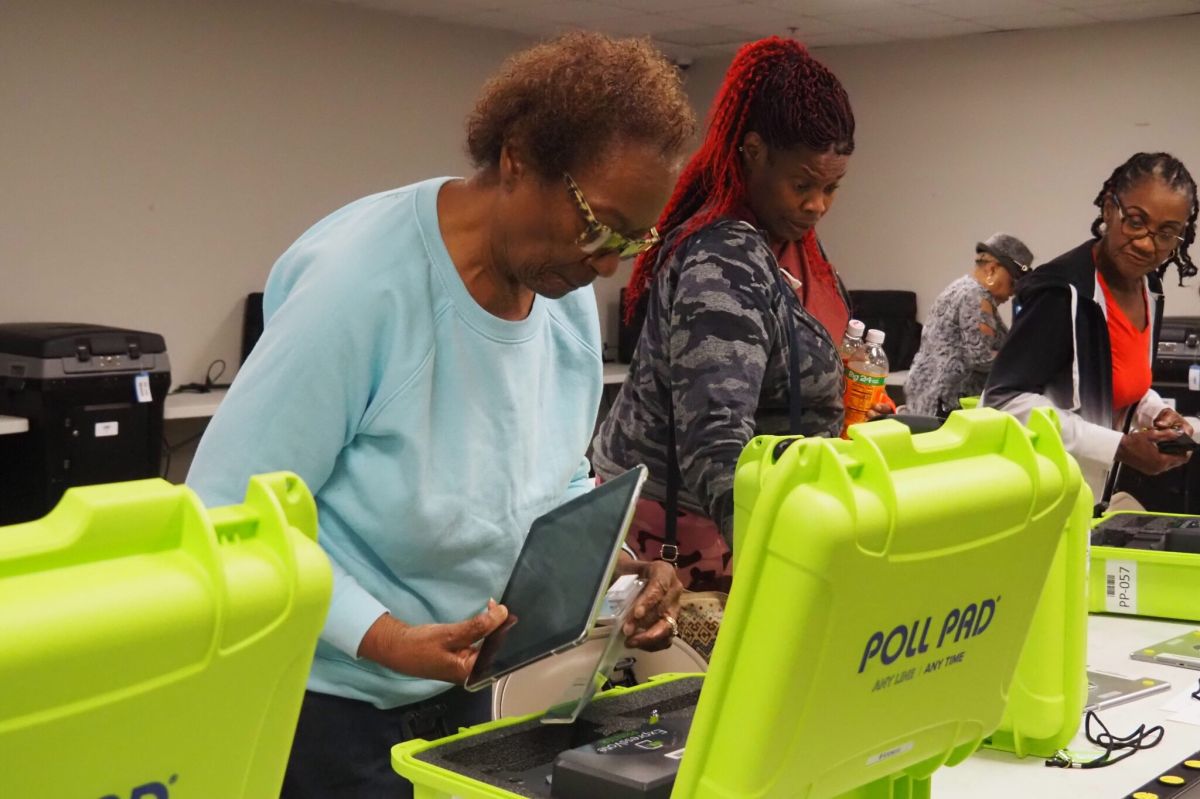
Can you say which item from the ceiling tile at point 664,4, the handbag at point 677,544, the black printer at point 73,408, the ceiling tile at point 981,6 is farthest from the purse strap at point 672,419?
the ceiling tile at point 981,6

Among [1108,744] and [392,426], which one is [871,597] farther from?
[1108,744]

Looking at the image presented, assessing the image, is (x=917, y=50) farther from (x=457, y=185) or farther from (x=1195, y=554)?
(x=457, y=185)

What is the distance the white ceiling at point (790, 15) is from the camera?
278 inches

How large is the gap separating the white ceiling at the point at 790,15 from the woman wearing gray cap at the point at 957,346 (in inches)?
70.0

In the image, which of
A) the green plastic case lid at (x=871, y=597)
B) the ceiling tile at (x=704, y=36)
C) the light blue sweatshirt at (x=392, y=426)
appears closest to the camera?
the green plastic case lid at (x=871, y=597)

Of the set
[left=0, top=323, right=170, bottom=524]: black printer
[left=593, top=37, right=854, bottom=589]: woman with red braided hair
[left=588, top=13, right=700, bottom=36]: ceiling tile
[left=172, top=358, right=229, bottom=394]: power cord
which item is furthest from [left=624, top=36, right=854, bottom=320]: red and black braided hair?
[left=588, top=13, right=700, bottom=36]: ceiling tile

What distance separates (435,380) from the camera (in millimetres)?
1350

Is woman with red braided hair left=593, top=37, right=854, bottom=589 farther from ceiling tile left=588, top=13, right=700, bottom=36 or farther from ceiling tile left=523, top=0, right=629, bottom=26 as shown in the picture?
ceiling tile left=588, top=13, right=700, bottom=36

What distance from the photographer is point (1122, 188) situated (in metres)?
2.63

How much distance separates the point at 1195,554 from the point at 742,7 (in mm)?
5428

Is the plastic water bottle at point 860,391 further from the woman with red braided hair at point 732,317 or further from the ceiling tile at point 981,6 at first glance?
the ceiling tile at point 981,6

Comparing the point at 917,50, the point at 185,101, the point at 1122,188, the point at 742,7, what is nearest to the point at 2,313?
the point at 185,101

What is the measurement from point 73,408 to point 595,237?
4.33 m

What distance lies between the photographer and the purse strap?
1.88 meters
